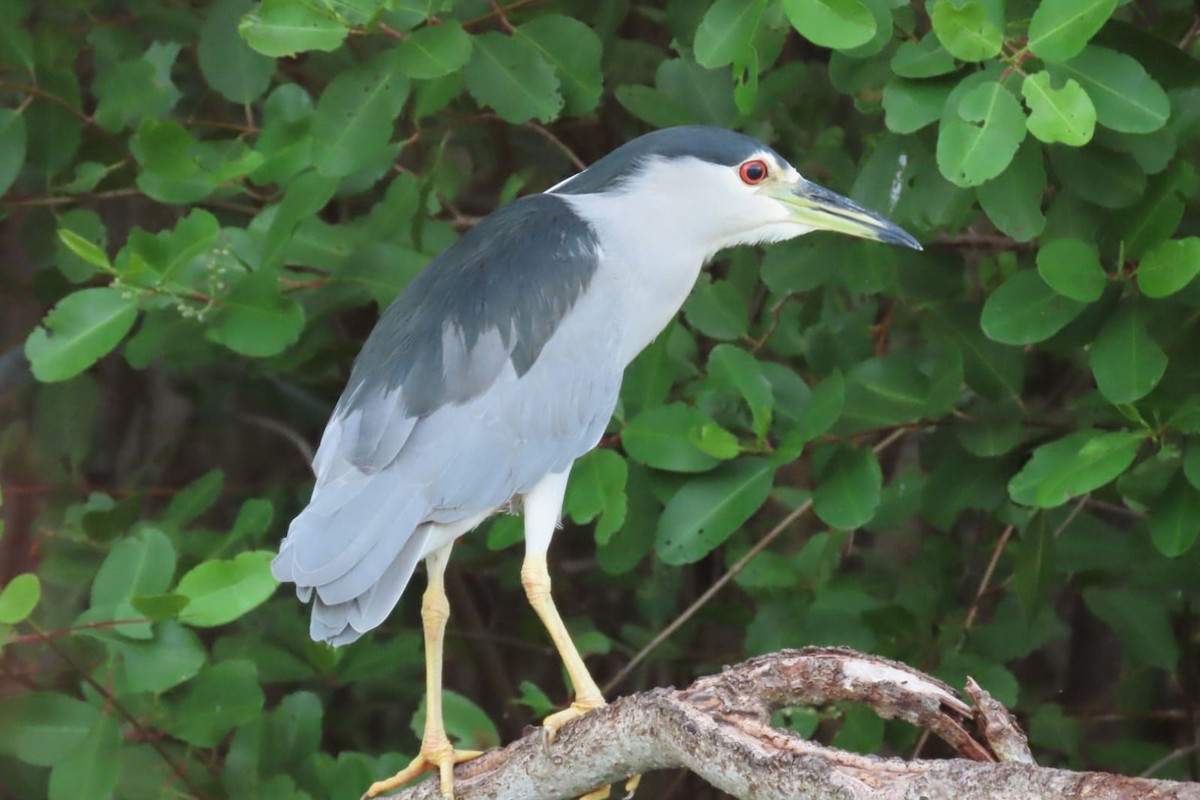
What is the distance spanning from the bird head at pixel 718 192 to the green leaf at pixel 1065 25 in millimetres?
470

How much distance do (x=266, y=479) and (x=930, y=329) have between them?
2525 millimetres

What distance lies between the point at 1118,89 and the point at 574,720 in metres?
1.24

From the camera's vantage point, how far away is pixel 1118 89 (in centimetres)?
249

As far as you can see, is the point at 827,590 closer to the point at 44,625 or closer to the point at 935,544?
the point at 935,544

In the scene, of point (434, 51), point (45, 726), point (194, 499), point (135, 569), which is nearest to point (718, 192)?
point (434, 51)

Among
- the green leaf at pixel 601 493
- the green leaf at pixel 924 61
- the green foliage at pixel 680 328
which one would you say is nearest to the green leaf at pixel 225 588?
the green foliage at pixel 680 328

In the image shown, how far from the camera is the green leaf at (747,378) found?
2.86m

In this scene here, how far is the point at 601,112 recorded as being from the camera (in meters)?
3.89

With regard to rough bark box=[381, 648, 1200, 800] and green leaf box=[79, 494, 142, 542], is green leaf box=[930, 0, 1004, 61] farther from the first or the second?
green leaf box=[79, 494, 142, 542]

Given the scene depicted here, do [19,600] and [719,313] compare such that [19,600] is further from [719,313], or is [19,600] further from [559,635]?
[719,313]

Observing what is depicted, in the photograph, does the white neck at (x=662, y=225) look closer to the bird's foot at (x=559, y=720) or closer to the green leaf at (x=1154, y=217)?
the green leaf at (x=1154, y=217)

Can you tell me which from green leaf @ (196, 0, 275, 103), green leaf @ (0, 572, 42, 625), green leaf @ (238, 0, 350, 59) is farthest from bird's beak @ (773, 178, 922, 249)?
green leaf @ (0, 572, 42, 625)

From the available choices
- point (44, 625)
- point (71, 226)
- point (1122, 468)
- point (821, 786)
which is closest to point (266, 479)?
point (71, 226)

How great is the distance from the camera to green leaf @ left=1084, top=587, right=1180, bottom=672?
358 centimetres
